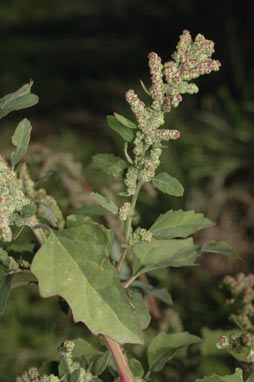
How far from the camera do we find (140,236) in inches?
25.7

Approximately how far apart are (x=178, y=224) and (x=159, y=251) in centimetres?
7

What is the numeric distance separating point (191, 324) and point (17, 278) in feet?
2.13

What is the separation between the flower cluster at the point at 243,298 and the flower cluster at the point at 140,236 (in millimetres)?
327

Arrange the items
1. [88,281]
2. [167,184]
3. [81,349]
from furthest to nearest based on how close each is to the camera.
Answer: [81,349]
[167,184]
[88,281]

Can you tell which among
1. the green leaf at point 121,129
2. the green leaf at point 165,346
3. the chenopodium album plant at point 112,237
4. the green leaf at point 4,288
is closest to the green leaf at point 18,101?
the chenopodium album plant at point 112,237

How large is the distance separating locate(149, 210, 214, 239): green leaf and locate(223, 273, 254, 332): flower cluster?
295 millimetres

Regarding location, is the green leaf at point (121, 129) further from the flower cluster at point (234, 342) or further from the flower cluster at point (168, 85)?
the flower cluster at point (234, 342)

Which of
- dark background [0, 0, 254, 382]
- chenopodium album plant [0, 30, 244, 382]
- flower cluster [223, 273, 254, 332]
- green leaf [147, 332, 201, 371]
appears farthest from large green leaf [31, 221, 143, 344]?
dark background [0, 0, 254, 382]

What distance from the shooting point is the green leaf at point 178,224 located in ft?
2.18

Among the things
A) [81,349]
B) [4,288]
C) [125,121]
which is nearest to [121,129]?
[125,121]

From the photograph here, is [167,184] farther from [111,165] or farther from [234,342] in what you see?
[234,342]

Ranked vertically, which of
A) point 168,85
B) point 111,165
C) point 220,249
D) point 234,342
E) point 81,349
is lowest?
point 81,349

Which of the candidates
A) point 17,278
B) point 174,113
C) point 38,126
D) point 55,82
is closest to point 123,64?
point 55,82

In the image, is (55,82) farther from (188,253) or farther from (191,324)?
(188,253)
